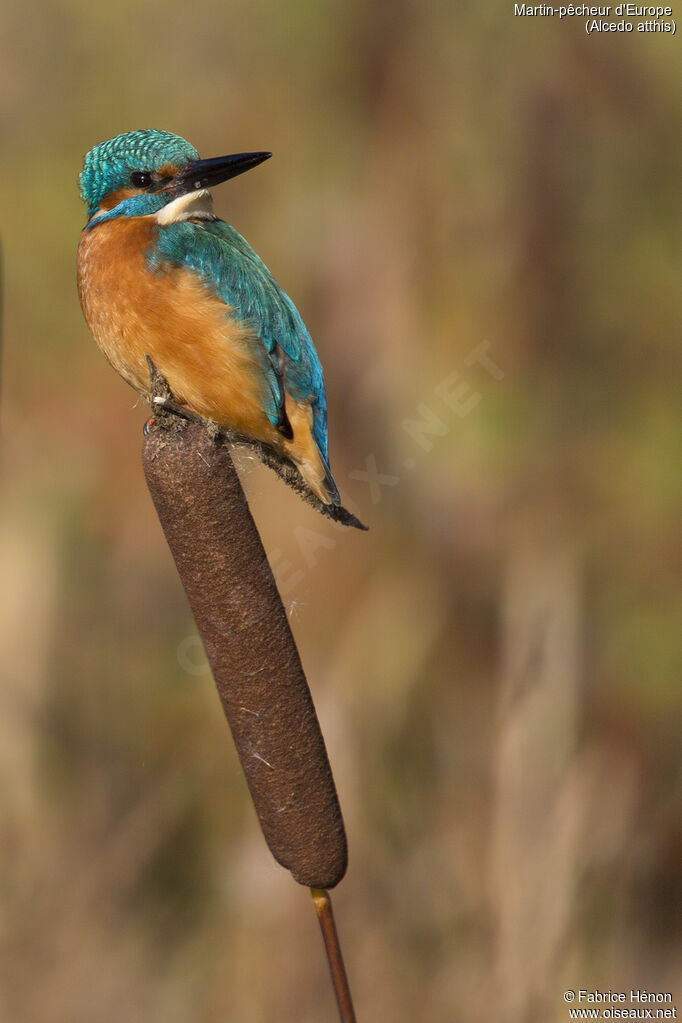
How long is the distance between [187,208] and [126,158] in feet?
0.54

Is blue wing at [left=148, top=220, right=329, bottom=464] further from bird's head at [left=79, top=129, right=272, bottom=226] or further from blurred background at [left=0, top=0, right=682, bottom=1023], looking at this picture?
blurred background at [left=0, top=0, right=682, bottom=1023]

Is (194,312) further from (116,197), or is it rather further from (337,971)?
(337,971)

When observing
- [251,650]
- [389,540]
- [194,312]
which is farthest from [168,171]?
[389,540]

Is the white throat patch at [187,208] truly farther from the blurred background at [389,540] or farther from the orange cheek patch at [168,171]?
the blurred background at [389,540]

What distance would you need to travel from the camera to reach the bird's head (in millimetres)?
2256

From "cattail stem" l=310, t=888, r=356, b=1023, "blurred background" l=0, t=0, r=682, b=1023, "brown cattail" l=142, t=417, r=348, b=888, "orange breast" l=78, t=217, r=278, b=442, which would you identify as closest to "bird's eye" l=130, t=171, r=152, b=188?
"orange breast" l=78, t=217, r=278, b=442

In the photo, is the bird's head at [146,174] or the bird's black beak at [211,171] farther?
the bird's head at [146,174]

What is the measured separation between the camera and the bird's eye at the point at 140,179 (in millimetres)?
2324

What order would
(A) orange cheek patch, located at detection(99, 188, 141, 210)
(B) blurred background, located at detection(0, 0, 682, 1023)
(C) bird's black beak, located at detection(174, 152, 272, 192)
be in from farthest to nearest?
(B) blurred background, located at detection(0, 0, 682, 1023) → (A) orange cheek patch, located at detection(99, 188, 141, 210) → (C) bird's black beak, located at detection(174, 152, 272, 192)

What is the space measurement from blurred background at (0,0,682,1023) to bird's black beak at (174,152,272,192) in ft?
2.61

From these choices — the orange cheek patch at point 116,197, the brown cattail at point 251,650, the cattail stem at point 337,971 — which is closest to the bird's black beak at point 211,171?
the orange cheek patch at point 116,197

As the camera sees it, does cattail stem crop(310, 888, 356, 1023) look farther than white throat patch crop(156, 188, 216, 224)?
No

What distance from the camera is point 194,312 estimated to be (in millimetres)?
2266

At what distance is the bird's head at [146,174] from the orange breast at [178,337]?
86 millimetres
